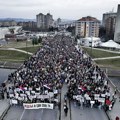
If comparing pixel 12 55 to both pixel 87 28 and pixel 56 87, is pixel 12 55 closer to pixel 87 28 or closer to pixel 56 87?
pixel 56 87

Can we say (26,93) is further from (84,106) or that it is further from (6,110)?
(84,106)

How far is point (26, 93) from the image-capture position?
80.1 ft

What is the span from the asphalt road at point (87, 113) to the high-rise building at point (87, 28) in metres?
121

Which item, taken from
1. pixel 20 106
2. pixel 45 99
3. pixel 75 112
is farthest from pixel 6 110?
pixel 75 112

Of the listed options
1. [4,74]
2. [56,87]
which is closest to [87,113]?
[56,87]

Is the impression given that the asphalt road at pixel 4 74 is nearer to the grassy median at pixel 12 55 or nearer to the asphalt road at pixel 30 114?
the grassy median at pixel 12 55

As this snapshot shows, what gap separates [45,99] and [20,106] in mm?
2623

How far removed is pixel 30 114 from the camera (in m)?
21.8

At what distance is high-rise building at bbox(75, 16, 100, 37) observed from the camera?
5615 inches

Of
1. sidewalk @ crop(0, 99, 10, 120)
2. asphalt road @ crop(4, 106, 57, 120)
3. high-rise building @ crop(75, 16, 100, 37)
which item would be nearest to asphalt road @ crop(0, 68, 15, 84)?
sidewalk @ crop(0, 99, 10, 120)

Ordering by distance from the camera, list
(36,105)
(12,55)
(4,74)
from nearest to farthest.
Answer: (36,105), (4,74), (12,55)

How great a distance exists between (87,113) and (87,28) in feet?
410

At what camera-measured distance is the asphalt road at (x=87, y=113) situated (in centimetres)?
2160

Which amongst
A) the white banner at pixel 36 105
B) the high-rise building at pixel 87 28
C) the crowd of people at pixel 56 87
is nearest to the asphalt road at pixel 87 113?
the crowd of people at pixel 56 87
